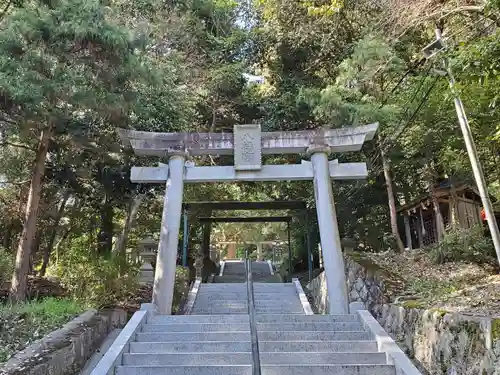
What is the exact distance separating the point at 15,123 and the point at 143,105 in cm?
290

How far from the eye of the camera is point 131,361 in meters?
5.42

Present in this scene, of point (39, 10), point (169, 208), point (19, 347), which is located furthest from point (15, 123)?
point (19, 347)

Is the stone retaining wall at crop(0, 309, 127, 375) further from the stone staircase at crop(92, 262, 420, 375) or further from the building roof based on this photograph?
the building roof

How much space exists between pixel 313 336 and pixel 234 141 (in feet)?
14.4

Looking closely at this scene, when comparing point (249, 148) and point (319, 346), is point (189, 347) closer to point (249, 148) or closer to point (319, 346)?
point (319, 346)

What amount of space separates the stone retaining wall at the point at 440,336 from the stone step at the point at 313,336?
0.78 meters

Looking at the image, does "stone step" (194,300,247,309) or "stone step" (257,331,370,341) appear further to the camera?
"stone step" (194,300,247,309)

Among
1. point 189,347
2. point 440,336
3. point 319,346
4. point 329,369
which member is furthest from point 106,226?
point 440,336

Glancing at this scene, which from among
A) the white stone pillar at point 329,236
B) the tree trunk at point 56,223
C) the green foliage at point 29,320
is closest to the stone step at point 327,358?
the white stone pillar at point 329,236

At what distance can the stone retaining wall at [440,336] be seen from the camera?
14.0 feet

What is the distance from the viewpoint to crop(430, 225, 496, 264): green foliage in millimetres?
9094

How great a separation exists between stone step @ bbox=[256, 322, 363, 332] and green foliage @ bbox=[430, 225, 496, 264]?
161 inches

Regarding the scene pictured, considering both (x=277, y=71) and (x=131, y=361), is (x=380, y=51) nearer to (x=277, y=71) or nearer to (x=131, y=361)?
(x=277, y=71)

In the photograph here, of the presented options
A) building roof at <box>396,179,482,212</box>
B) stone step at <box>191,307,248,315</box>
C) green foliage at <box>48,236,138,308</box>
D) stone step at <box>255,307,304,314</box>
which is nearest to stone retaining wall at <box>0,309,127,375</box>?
green foliage at <box>48,236,138,308</box>
